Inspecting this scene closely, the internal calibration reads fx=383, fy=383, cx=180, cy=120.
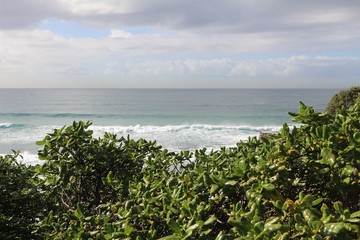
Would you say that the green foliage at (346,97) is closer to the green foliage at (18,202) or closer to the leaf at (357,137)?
the green foliage at (18,202)

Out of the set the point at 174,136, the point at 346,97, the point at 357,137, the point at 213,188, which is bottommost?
the point at 174,136

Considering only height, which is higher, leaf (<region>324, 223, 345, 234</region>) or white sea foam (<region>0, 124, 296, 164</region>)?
leaf (<region>324, 223, 345, 234</region>)

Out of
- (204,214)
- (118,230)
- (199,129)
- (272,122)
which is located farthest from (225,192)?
(272,122)

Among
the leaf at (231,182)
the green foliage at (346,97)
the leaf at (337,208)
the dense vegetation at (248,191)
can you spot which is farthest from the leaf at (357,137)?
the green foliage at (346,97)

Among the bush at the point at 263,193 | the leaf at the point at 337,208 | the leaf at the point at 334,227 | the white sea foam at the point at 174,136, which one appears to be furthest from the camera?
the white sea foam at the point at 174,136

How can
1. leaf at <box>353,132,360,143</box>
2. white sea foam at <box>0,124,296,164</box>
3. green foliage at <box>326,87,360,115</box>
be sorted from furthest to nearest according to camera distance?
white sea foam at <box>0,124,296,164</box> → green foliage at <box>326,87,360,115</box> → leaf at <box>353,132,360,143</box>

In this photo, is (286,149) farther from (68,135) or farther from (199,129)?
(199,129)

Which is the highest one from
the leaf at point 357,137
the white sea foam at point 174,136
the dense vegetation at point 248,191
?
the leaf at point 357,137

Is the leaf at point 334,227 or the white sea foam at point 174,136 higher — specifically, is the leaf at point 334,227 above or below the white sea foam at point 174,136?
above

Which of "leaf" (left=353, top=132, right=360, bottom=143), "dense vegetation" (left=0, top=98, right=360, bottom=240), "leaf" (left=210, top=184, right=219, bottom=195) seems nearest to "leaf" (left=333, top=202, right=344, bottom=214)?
"dense vegetation" (left=0, top=98, right=360, bottom=240)

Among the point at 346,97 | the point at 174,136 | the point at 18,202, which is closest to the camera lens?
the point at 18,202

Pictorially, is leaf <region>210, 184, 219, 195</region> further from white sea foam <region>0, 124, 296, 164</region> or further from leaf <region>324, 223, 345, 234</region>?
white sea foam <region>0, 124, 296, 164</region>

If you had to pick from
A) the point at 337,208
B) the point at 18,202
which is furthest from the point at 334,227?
the point at 18,202

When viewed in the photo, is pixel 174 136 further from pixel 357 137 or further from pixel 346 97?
pixel 357 137
